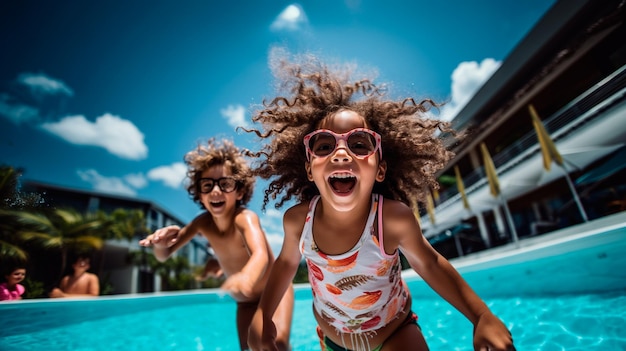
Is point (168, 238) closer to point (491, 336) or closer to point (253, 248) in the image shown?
point (253, 248)

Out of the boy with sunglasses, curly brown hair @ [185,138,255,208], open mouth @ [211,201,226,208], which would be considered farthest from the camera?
curly brown hair @ [185,138,255,208]

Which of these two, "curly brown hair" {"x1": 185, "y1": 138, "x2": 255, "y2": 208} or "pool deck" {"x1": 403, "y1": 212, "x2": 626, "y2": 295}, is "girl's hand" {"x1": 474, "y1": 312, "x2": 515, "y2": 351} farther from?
"pool deck" {"x1": 403, "y1": 212, "x2": 626, "y2": 295}

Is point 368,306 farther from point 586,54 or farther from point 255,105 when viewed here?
point 586,54

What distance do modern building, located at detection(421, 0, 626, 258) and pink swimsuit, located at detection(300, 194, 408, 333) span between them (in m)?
7.51

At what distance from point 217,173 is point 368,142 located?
1.99 meters

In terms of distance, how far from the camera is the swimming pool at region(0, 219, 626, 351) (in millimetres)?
3172

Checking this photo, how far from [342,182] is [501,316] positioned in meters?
3.95

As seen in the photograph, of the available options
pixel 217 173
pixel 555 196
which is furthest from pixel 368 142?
pixel 555 196

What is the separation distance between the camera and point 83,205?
76.3 ft

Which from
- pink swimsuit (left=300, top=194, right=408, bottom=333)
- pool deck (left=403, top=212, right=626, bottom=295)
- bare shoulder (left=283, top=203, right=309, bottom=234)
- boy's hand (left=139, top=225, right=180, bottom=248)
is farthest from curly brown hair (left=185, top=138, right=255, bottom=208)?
pool deck (left=403, top=212, right=626, bottom=295)

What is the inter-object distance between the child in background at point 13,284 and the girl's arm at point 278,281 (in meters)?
4.71

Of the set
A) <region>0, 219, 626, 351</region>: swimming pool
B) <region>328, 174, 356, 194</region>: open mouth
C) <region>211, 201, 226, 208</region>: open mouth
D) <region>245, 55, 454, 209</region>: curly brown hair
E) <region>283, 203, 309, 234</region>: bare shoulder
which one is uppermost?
<region>245, 55, 454, 209</region>: curly brown hair

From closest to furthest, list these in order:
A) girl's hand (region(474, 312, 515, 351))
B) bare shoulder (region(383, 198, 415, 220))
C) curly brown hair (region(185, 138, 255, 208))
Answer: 1. girl's hand (region(474, 312, 515, 351))
2. bare shoulder (region(383, 198, 415, 220))
3. curly brown hair (region(185, 138, 255, 208))

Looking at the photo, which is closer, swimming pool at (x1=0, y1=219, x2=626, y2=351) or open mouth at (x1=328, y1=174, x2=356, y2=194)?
open mouth at (x1=328, y1=174, x2=356, y2=194)
